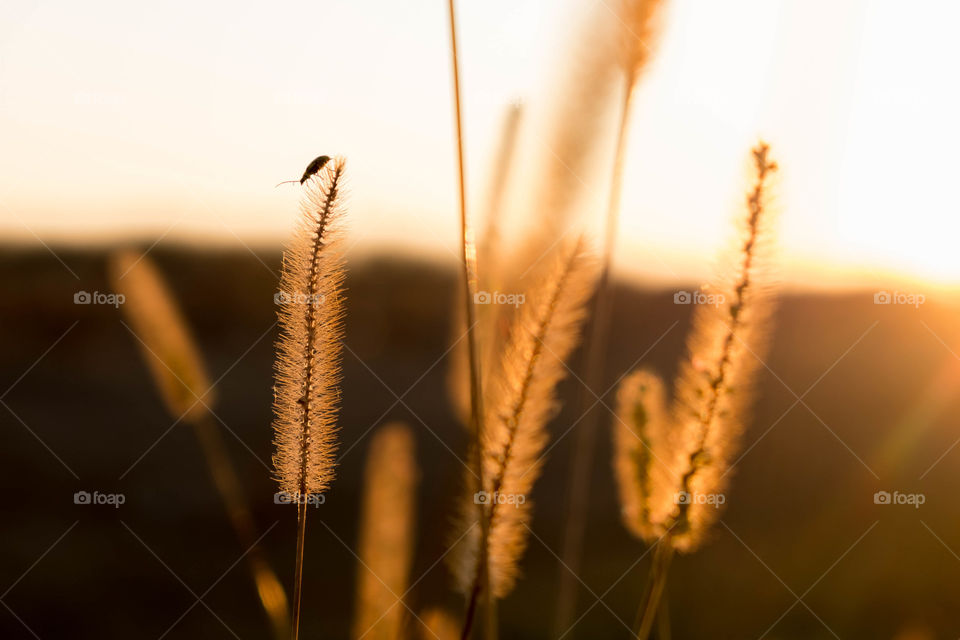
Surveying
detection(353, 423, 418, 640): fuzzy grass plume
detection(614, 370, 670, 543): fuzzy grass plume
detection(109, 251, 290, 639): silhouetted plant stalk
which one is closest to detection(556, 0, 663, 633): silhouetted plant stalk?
detection(614, 370, 670, 543): fuzzy grass plume

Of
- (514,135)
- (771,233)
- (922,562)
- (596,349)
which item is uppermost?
(514,135)

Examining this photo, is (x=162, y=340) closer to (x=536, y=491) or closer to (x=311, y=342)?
(x=311, y=342)

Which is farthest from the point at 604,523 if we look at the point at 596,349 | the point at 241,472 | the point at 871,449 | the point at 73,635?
the point at 596,349

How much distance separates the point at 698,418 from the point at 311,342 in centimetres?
60

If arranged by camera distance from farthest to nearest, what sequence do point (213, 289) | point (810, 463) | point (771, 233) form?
point (213, 289), point (810, 463), point (771, 233)

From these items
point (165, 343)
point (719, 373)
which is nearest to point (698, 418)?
point (719, 373)

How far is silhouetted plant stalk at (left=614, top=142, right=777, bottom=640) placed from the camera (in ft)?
3.72

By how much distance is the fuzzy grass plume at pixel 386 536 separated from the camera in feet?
4.15

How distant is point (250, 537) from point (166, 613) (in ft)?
9.87

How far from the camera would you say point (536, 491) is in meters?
6.14

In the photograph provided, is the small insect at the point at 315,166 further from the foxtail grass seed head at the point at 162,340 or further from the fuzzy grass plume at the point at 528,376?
the foxtail grass seed head at the point at 162,340

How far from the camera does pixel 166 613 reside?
12.8ft

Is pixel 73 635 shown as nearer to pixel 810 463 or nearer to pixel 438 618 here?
pixel 438 618

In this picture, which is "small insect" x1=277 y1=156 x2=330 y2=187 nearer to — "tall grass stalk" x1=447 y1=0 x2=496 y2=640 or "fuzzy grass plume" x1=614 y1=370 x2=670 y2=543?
"tall grass stalk" x1=447 y1=0 x2=496 y2=640
